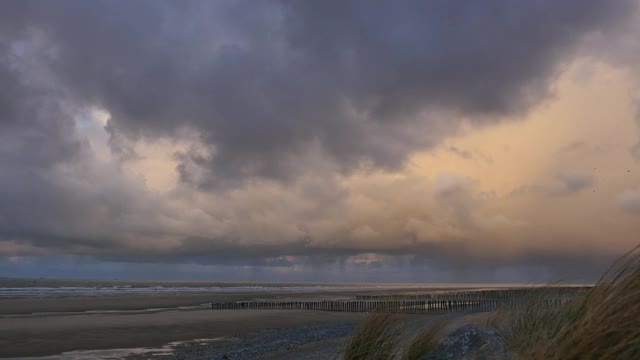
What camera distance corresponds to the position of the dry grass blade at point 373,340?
7.87 meters

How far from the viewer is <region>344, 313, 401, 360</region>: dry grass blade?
25.8 ft

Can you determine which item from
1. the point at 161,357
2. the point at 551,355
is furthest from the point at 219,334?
the point at 551,355

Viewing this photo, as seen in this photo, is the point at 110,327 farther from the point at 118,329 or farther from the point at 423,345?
the point at 423,345

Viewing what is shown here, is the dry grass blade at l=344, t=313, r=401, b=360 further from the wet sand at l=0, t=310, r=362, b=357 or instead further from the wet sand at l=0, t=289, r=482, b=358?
the wet sand at l=0, t=310, r=362, b=357

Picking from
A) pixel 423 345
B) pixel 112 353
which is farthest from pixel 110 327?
pixel 423 345

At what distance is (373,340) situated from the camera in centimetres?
788

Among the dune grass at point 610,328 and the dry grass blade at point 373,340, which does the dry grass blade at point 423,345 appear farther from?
the dune grass at point 610,328

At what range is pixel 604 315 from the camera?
13.0 ft

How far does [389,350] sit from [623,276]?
4209 millimetres

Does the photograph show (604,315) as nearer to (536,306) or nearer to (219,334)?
(536,306)

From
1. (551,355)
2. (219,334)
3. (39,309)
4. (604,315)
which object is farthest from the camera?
(39,309)

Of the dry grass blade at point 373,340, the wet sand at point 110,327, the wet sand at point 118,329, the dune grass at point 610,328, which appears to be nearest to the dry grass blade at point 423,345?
the dry grass blade at point 373,340

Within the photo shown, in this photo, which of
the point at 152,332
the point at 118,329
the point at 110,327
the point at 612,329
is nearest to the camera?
the point at 612,329

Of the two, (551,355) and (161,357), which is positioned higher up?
(551,355)
